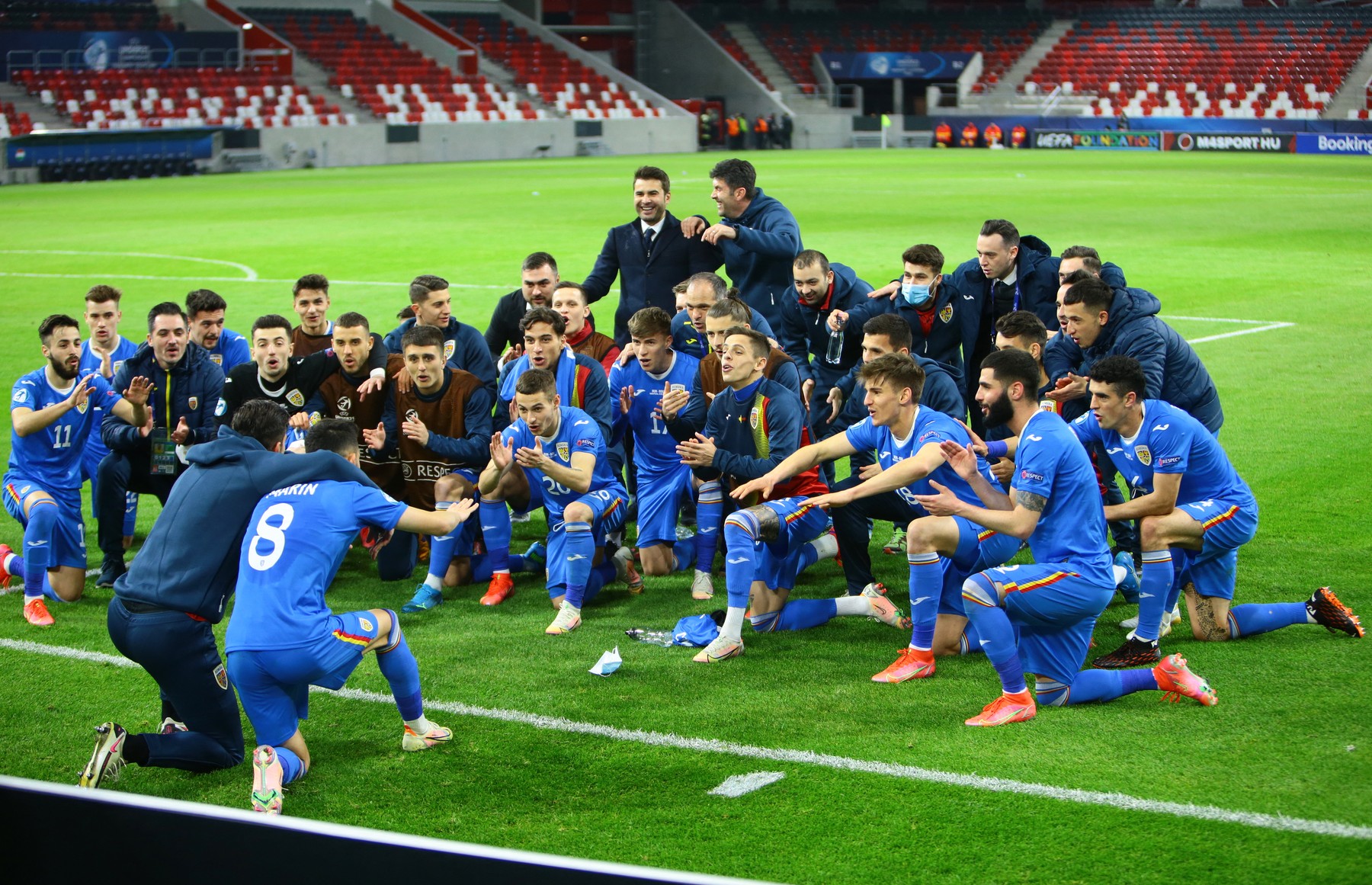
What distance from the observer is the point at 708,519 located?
847cm

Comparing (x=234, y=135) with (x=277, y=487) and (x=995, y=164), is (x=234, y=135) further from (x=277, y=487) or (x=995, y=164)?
(x=277, y=487)

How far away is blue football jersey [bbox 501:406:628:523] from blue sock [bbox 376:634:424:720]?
2.47 m

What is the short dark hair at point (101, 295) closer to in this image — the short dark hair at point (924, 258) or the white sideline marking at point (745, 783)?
the short dark hair at point (924, 258)

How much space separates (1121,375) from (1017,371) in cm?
78

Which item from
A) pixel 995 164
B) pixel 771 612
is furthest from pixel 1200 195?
pixel 771 612

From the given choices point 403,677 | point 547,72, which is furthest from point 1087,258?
point 547,72

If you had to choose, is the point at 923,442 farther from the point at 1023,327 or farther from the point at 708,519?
the point at 708,519

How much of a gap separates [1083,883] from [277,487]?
3.61 metres

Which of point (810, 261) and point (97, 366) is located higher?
point (810, 261)

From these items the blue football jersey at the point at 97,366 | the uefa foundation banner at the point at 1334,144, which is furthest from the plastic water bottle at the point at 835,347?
the uefa foundation banner at the point at 1334,144

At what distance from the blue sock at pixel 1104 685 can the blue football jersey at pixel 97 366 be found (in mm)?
6481

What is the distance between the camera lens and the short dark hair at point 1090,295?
8.02m

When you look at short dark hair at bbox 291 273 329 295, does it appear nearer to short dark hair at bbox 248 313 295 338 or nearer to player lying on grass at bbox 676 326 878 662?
short dark hair at bbox 248 313 295 338

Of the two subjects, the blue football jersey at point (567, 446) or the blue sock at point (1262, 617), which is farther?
the blue football jersey at point (567, 446)
